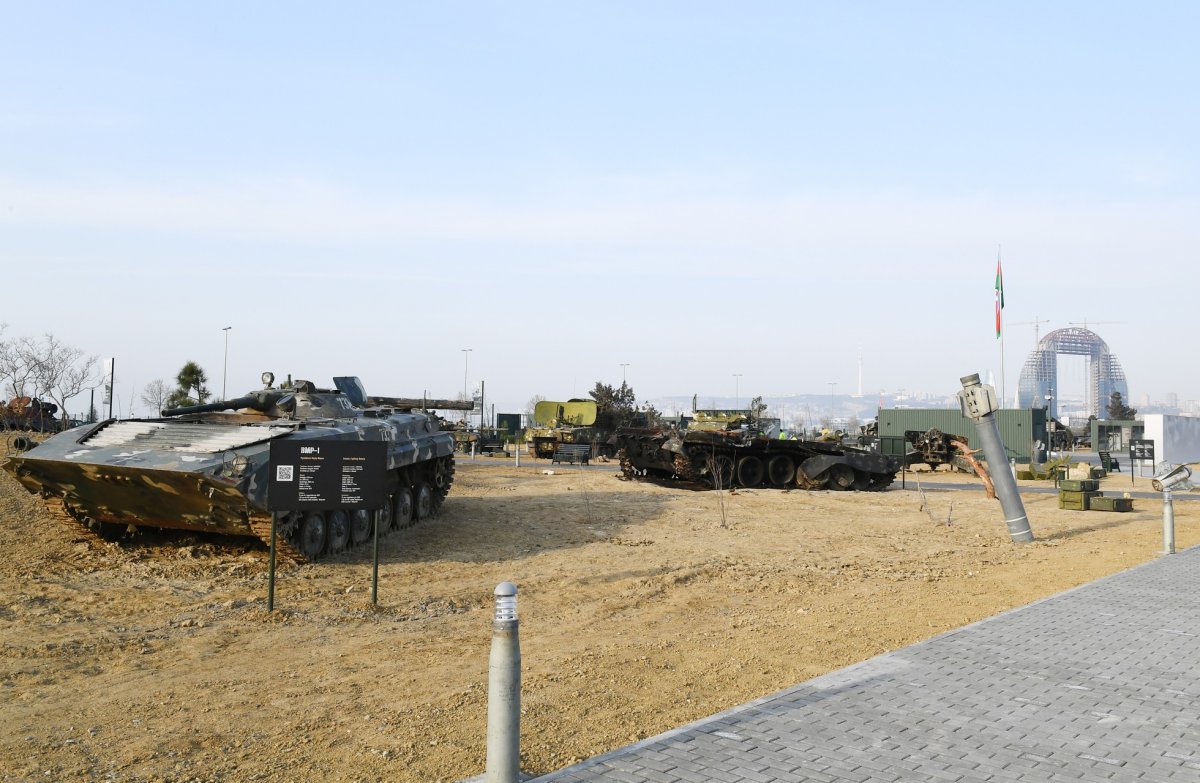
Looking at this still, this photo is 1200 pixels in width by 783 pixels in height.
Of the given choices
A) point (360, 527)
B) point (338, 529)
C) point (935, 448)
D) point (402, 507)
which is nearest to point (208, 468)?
point (338, 529)

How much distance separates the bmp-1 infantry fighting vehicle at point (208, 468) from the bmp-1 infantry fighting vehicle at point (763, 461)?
1124cm

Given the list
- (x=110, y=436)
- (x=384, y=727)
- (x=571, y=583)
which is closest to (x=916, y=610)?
(x=571, y=583)

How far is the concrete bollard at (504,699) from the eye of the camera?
4227 millimetres

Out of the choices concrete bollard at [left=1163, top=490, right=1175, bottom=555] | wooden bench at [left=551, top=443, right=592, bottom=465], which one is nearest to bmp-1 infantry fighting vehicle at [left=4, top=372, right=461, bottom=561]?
concrete bollard at [left=1163, top=490, right=1175, bottom=555]

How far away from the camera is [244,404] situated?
44.9ft

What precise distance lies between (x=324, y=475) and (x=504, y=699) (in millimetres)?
5644

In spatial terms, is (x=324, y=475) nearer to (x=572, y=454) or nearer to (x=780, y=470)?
(x=780, y=470)

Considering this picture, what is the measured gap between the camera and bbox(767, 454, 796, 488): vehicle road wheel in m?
24.9

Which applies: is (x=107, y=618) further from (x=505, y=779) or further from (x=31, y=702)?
(x=505, y=779)

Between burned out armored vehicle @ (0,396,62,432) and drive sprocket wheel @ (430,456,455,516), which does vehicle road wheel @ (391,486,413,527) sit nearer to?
drive sprocket wheel @ (430,456,455,516)

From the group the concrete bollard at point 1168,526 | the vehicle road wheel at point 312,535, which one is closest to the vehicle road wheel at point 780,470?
the concrete bollard at point 1168,526

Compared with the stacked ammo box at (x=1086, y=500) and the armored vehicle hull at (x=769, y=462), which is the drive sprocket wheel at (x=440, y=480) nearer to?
the armored vehicle hull at (x=769, y=462)

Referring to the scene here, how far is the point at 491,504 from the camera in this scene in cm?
1805

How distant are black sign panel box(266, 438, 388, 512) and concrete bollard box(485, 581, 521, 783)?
540cm
